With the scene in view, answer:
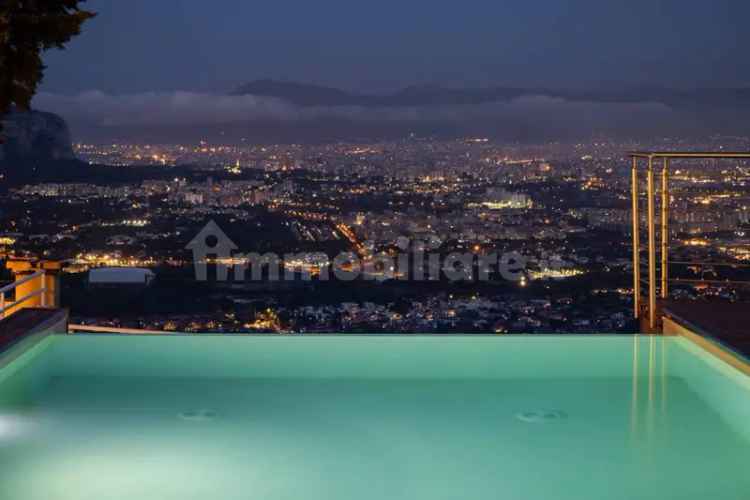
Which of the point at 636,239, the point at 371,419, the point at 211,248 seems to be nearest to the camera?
the point at 371,419

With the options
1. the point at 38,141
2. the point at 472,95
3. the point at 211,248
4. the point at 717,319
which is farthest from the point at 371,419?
the point at 472,95

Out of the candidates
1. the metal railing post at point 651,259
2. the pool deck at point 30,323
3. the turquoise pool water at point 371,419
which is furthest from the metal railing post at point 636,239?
the pool deck at point 30,323

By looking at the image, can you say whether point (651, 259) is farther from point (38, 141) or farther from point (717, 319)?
point (38, 141)

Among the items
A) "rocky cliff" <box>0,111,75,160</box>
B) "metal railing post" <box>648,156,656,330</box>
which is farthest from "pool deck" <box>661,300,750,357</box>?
"rocky cliff" <box>0,111,75,160</box>

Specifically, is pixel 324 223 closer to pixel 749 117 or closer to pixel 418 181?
pixel 418 181

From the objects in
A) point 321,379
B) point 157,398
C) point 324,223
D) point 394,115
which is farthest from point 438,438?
point 394,115

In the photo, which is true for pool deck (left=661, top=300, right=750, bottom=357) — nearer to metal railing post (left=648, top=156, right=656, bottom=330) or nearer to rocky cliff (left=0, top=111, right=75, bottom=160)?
metal railing post (left=648, top=156, right=656, bottom=330)

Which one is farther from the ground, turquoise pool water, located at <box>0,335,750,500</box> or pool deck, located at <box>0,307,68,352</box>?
pool deck, located at <box>0,307,68,352</box>
